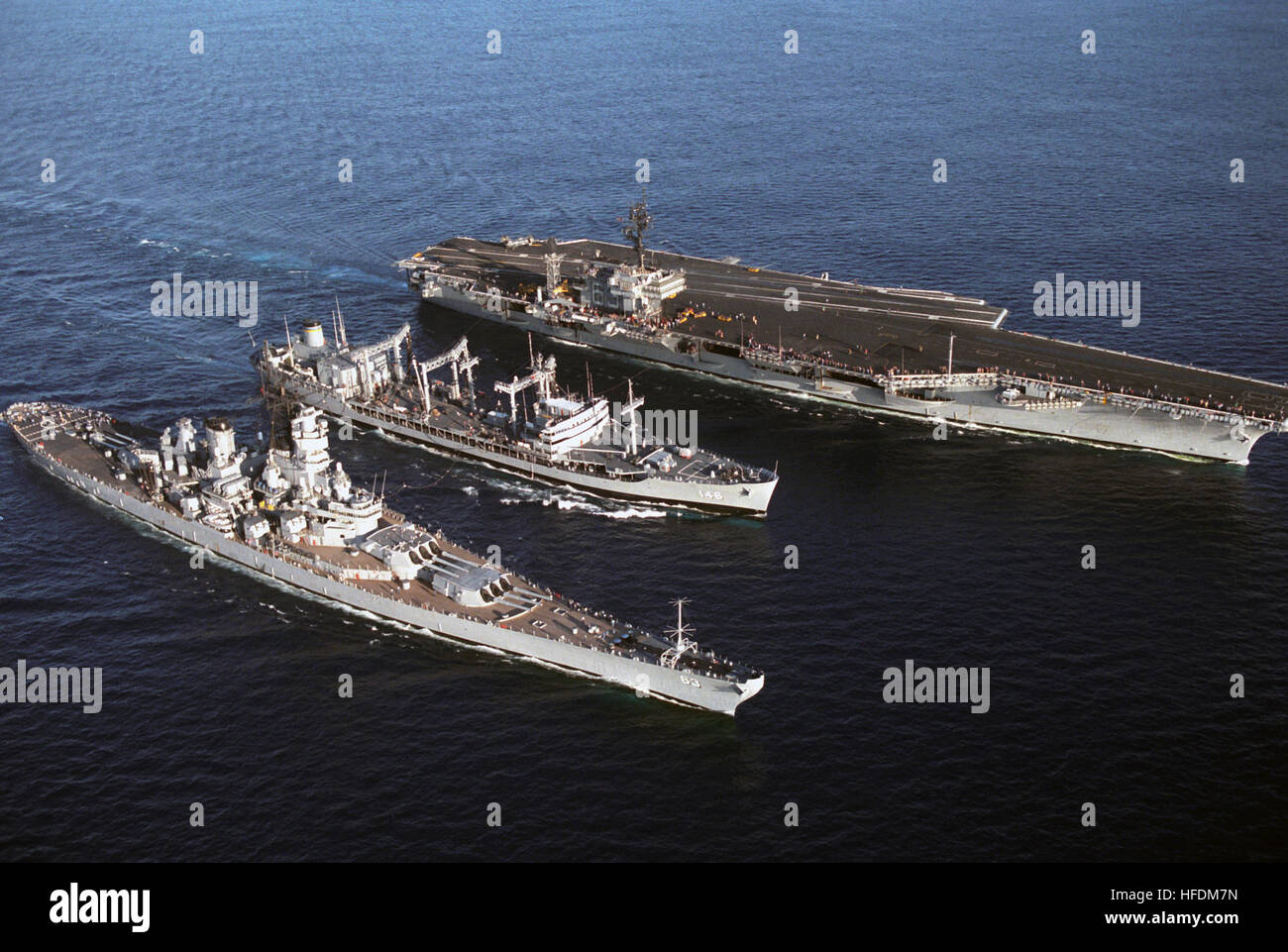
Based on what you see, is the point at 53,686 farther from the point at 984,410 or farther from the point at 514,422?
the point at 984,410

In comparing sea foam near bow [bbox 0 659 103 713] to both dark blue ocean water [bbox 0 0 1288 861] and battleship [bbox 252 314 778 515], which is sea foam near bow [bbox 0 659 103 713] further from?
battleship [bbox 252 314 778 515]

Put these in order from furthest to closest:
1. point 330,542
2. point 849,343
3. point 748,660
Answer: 1. point 849,343
2. point 330,542
3. point 748,660

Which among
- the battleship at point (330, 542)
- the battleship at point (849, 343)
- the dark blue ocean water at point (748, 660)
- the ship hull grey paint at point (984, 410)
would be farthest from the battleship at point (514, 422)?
the battleship at point (849, 343)

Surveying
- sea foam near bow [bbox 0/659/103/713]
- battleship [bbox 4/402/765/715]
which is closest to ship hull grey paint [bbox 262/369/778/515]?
battleship [bbox 4/402/765/715]

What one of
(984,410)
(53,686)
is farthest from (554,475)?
(53,686)

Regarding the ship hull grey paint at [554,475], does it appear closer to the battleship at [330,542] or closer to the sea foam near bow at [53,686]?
the battleship at [330,542]
